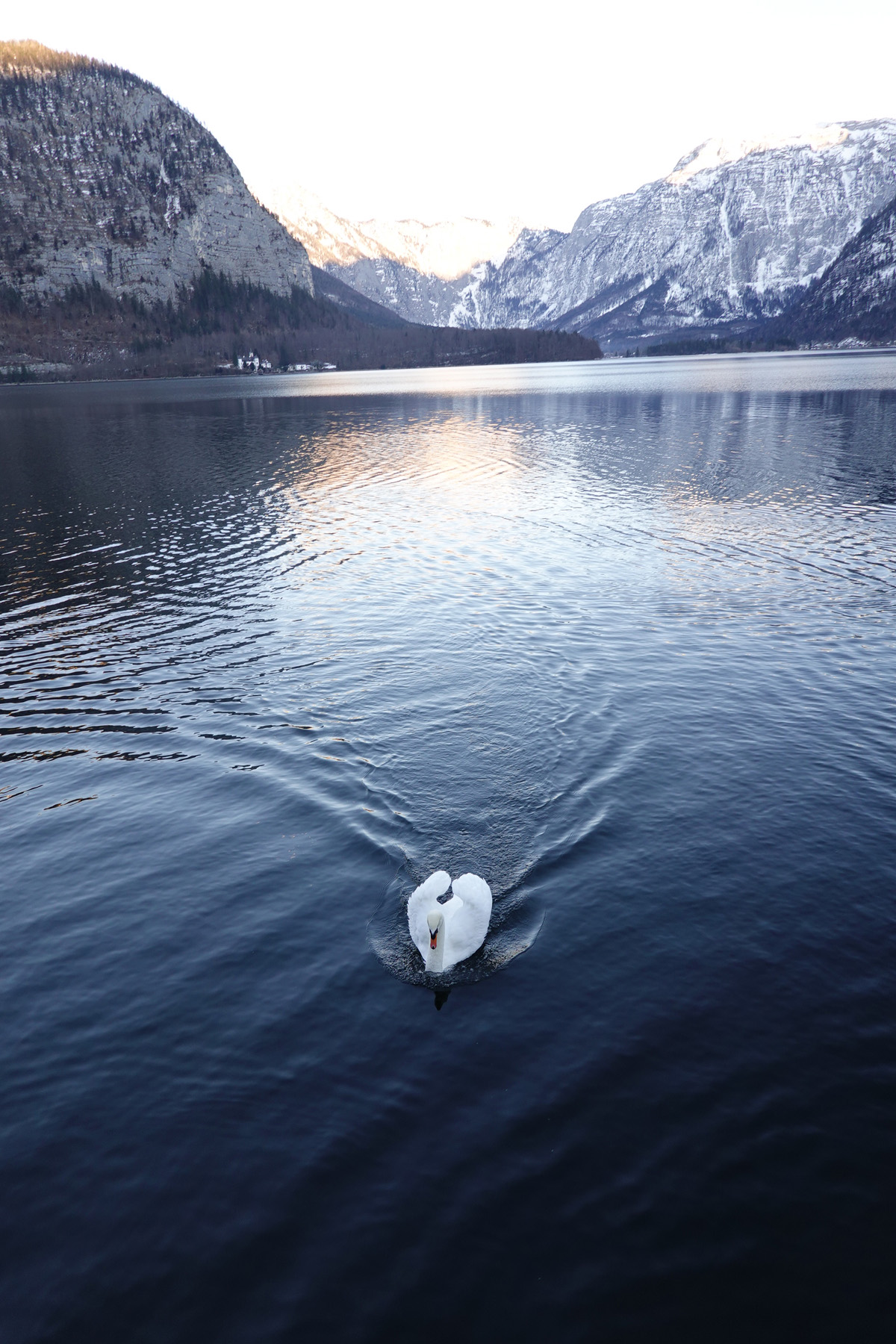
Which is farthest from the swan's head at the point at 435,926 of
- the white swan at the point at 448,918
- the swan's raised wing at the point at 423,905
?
the swan's raised wing at the point at 423,905

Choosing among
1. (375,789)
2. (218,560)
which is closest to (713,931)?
(375,789)

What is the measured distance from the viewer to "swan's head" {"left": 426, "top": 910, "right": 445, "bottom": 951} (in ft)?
47.8

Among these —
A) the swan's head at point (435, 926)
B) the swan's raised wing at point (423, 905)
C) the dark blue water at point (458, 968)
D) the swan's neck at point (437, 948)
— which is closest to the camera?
the dark blue water at point (458, 968)

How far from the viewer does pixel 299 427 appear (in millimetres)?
119375

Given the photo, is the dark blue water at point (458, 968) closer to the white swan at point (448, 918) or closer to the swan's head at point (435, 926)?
the white swan at point (448, 918)

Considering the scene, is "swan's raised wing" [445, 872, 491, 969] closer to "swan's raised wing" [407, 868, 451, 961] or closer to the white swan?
the white swan

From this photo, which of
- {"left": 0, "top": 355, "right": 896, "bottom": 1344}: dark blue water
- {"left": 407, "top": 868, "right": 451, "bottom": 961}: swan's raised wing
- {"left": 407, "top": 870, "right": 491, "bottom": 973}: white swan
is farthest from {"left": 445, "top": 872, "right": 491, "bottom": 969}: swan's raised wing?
{"left": 0, "top": 355, "right": 896, "bottom": 1344}: dark blue water

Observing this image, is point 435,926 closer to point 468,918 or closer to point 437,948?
point 437,948

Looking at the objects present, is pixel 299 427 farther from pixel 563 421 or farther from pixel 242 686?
pixel 242 686

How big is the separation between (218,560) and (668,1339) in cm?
4361

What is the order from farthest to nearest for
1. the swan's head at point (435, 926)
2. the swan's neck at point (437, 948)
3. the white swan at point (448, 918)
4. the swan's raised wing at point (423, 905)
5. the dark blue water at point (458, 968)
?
the swan's raised wing at point (423, 905) → the white swan at point (448, 918) → the swan's neck at point (437, 948) → the swan's head at point (435, 926) → the dark blue water at point (458, 968)

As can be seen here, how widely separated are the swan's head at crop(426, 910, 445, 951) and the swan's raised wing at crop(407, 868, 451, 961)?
0.16 metres

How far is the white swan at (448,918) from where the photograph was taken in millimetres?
14961

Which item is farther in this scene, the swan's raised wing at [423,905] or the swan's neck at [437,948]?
the swan's raised wing at [423,905]
